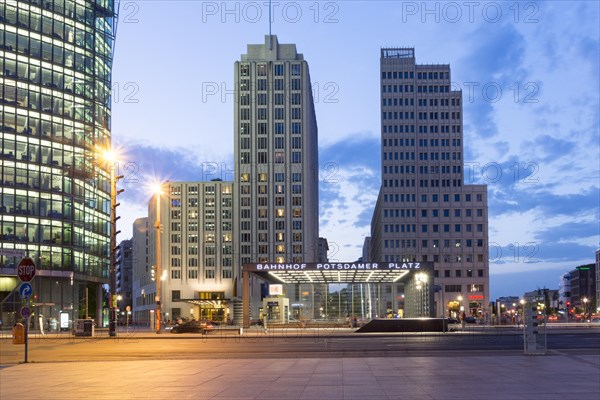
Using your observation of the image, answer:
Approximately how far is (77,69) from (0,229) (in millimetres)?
25210

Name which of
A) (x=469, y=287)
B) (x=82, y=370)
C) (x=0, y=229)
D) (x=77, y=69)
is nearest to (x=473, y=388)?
(x=82, y=370)

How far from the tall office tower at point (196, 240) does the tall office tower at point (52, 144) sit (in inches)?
2383

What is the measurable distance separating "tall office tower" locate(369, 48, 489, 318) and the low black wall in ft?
357

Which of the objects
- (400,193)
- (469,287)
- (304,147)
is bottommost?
(469,287)

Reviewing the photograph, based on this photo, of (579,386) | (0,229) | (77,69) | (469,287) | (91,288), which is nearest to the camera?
(579,386)

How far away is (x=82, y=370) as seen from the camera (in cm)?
2241

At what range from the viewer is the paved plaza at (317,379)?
15430 millimetres

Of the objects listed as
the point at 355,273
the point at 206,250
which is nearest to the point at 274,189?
the point at 206,250

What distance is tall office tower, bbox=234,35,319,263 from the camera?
16888cm

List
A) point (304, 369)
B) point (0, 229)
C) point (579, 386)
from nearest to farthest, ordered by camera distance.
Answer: point (579, 386) < point (304, 369) < point (0, 229)

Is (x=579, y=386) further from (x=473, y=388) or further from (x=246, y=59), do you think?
(x=246, y=59)

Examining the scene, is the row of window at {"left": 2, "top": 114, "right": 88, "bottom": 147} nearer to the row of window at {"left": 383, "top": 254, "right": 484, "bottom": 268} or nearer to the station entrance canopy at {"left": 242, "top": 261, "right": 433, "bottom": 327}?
the station entrance canopy at {"left": 242, "top": 261, "right": 433, "bottom": 327}

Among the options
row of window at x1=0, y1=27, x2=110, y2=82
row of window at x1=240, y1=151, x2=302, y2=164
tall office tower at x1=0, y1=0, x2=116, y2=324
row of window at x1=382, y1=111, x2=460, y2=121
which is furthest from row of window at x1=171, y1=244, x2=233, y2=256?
row of window at x1=0, y1=27, x2=110, y2=82

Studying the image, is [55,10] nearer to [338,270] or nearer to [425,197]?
[338,270]
